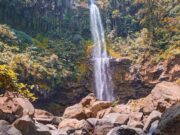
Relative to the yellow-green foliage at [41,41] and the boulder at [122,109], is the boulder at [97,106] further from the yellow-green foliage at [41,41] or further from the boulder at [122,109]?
the yellow-green foliage at [41,41]

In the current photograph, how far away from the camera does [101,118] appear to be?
2380 centimetres

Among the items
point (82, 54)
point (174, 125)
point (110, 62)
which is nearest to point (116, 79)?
point (110, 62)

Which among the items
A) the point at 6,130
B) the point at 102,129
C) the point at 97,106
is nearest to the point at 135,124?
the point at 102,129

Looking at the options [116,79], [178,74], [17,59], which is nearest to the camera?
[17,59]

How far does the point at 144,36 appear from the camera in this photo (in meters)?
43.5

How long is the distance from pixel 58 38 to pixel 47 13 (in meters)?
4.42

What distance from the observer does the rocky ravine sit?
10.7 m

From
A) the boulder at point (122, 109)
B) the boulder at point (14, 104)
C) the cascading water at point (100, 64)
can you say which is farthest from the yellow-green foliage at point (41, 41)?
the boulder at point (14, 104)

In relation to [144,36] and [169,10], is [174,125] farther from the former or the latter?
[169,10]

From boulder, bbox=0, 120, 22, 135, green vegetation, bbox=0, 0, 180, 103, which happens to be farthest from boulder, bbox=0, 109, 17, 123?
green vegetation, bbox=0, 0, 180, 103

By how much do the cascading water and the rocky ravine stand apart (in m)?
11.0

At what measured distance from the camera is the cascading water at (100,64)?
129ft

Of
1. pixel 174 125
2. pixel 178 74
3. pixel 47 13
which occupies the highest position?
pixel 47 13

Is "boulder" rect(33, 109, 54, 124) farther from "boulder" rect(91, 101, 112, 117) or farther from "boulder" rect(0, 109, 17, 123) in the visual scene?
"boulder" rect(0, 109, 17, 123)
